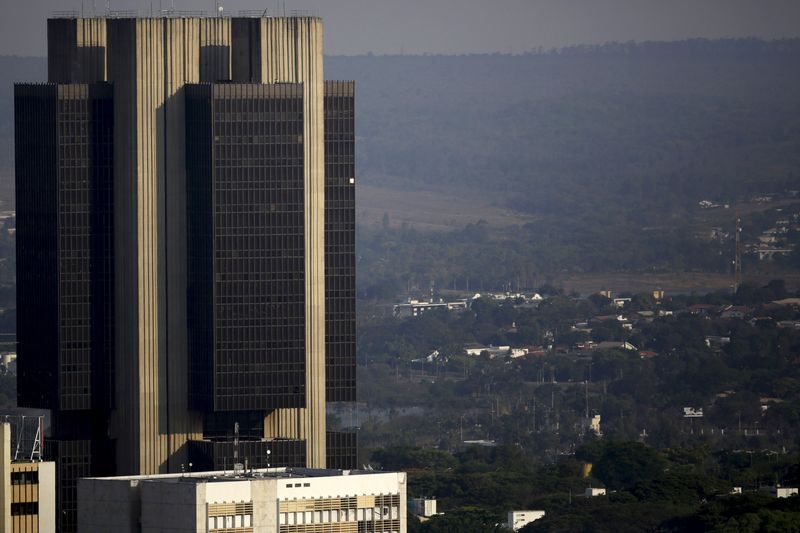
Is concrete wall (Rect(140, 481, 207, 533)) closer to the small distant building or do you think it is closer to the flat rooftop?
the flat rooftop

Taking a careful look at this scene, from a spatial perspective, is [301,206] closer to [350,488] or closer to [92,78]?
[92,78]

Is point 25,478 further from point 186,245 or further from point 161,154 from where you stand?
point 161,154

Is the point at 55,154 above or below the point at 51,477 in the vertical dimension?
above

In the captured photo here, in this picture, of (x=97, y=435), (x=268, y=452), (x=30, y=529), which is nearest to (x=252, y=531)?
(x=30, y=529)

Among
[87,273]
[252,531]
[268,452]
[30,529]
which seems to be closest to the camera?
[252,531]

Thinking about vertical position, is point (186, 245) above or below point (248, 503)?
above

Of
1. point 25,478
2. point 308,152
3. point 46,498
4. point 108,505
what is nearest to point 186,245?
point 308,152

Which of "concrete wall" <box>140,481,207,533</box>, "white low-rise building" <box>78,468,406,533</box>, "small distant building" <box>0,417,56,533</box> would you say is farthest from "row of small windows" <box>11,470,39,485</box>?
"concrete wall" <box>140,481,207,533</box>
